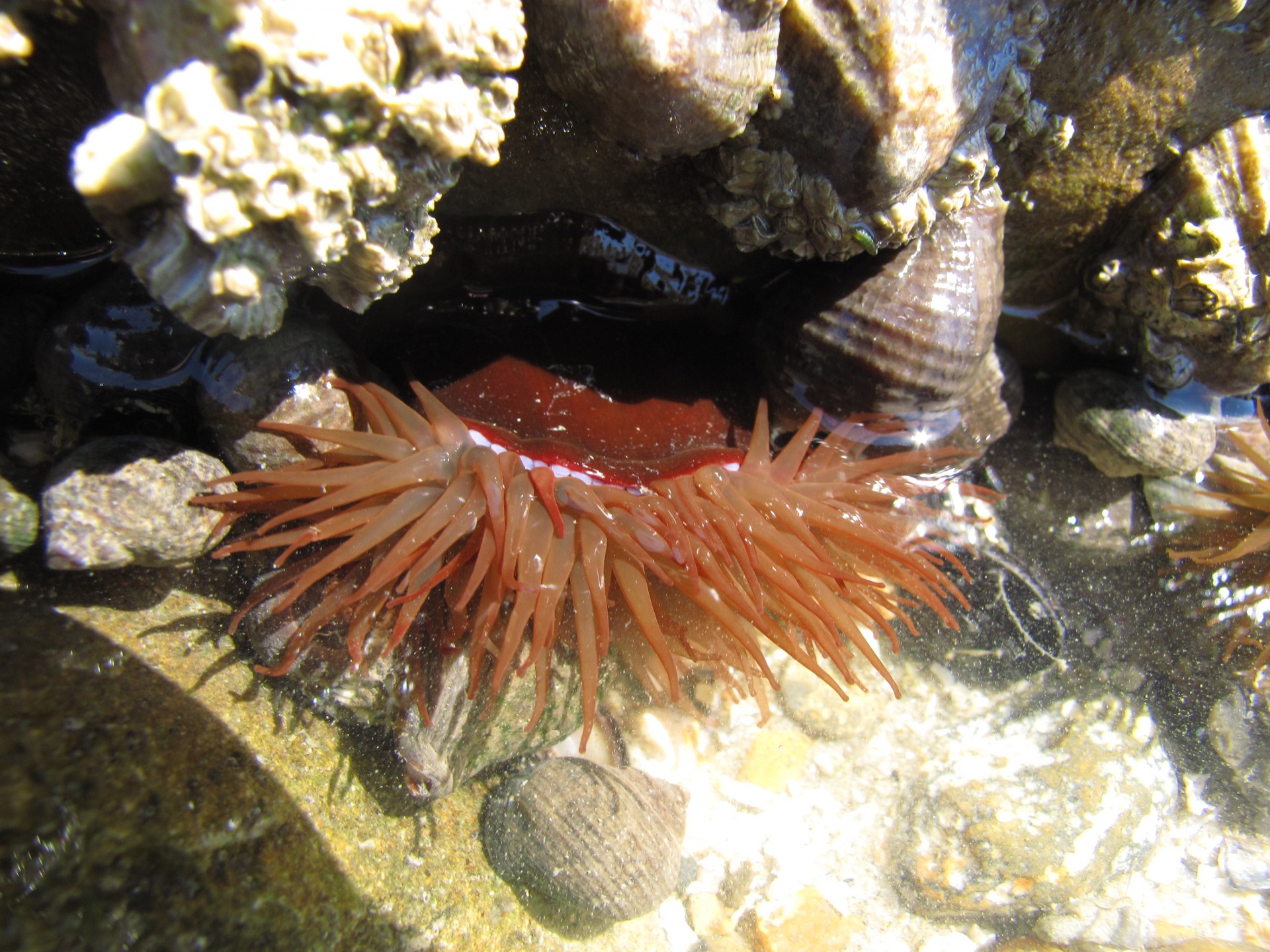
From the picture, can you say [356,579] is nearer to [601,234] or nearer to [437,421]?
[437,421]

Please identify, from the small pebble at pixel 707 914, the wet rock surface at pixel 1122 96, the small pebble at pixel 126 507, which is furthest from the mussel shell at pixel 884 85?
the small pebble at pixel 707 914

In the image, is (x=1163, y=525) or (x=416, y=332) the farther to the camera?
(x=1163, y=525)

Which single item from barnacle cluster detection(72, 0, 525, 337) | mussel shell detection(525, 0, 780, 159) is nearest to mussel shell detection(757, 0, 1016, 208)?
mussel shell detection(525, 0, 780, 159)

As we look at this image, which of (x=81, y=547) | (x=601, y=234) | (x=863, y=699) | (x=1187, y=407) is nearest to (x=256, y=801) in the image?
(x=81, y=547)

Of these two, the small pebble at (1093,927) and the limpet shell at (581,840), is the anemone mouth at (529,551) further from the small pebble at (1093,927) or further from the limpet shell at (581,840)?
the small pebble at (1093,927)

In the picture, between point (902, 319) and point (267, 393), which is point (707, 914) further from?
point (267, 393)

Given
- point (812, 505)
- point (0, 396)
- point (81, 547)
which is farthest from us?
point (812, 505)

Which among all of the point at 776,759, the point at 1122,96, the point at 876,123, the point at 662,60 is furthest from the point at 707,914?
the point at 1122,96
